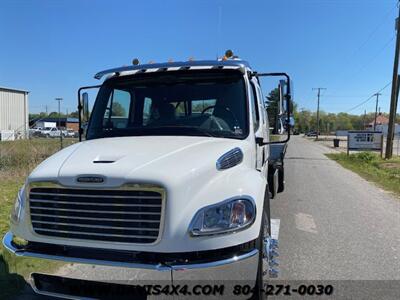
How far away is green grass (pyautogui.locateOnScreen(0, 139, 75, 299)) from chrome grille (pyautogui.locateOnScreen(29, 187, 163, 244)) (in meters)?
0.29

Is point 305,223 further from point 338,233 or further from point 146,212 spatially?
point 146,212

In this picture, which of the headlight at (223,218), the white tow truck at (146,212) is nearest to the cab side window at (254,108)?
the white tow truck at (146,212)

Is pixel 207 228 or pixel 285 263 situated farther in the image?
pixel 285 263

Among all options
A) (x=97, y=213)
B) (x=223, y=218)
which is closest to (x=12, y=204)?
(x=97, y=213)

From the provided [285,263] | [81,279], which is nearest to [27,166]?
[285,263]

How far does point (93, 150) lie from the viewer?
3650 mm

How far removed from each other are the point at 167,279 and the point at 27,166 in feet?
36.8

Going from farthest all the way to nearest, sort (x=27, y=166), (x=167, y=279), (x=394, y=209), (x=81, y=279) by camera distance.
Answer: (x=27, y=166) → (x=394, y=209) → (x=81, y=279) → (x=167, y=279)

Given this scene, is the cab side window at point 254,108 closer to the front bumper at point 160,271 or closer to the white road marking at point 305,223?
the front bumper at point 160,271

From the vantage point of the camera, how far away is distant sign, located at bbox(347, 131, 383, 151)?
26.3 metres

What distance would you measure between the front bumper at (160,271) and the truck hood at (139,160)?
1.87ft

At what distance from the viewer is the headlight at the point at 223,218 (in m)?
2.95

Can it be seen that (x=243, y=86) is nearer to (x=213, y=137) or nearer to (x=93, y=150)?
(x=213, y=137)

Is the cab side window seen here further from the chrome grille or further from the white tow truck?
the chrome grille
